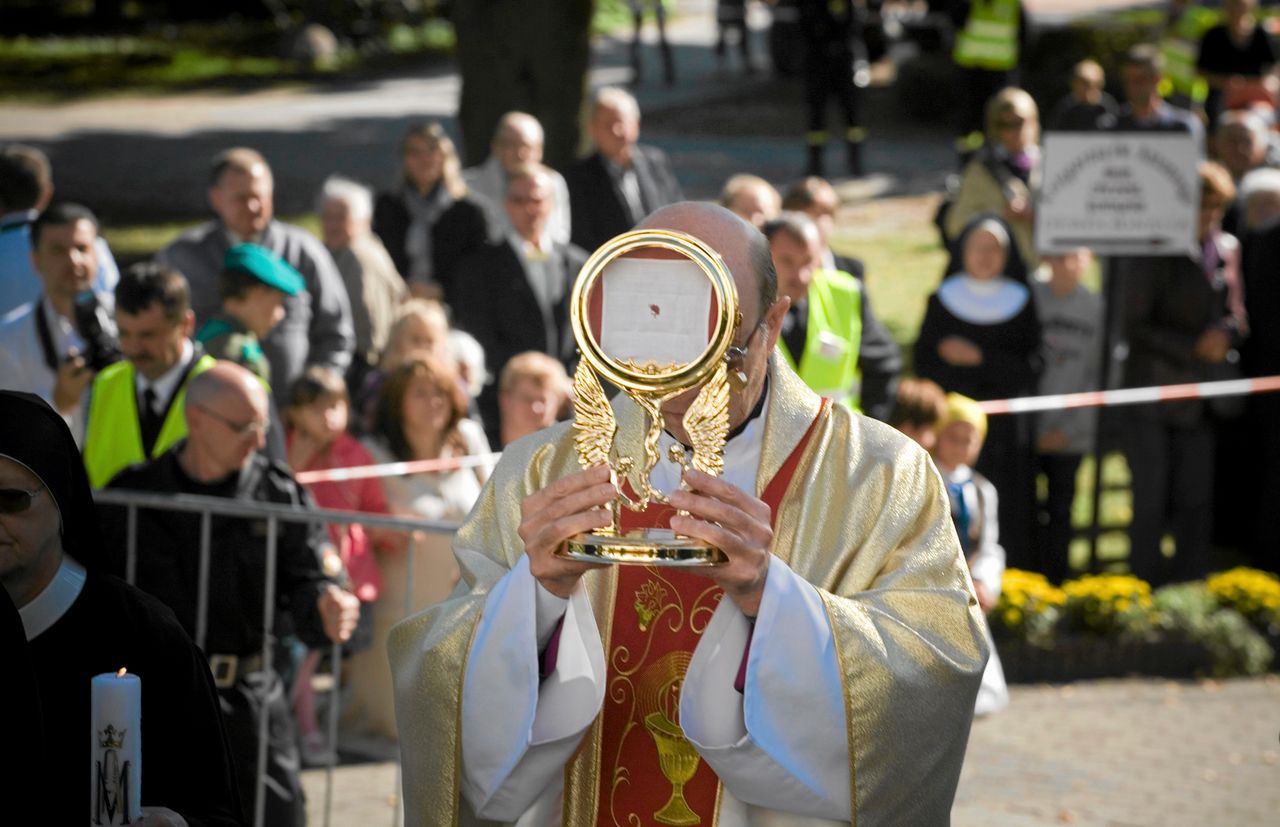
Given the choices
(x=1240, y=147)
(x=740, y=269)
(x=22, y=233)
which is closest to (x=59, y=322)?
(x=22, y=233)

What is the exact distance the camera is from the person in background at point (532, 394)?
8133 mm

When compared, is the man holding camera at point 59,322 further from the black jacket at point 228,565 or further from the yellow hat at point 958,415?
the yellow hat at point 958,415

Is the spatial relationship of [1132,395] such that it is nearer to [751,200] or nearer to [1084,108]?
[751,200]

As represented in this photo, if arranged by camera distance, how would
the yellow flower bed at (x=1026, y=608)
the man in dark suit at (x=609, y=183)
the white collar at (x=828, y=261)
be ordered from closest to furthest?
1. the white collar at (x=828, y=261)
2. the yellow flower bed at (x=1026, y=608)
3. the man in dark suit at (x=609, y=183)

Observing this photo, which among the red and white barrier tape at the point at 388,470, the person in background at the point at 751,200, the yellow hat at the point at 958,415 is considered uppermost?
the person in background at the point at 751,200

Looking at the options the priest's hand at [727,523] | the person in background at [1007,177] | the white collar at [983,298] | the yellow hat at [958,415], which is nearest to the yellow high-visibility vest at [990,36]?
the person in background at [1007,177]

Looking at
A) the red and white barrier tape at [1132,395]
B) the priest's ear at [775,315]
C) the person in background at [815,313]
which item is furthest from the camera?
the red and white barrier tape at [1132,395]

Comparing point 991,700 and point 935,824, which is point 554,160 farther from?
point 935,824

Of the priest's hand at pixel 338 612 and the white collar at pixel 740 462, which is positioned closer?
the white collar at pixel 740 462

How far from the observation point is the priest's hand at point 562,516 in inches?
138

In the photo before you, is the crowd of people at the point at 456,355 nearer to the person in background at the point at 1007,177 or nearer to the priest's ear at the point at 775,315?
the person in background at the point at 1007,177

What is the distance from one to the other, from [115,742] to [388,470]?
4.73 m

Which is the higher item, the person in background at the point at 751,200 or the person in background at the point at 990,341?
the person in background at the point at 751,200

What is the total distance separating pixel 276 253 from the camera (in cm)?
918
